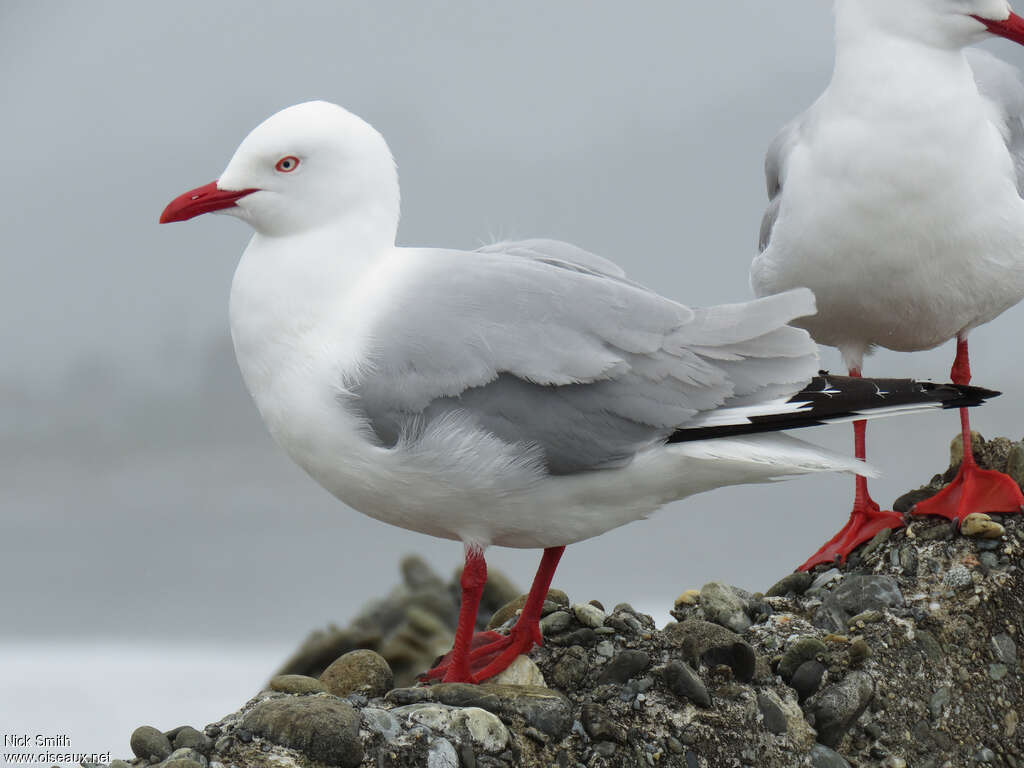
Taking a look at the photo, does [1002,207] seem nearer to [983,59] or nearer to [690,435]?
[983,59]

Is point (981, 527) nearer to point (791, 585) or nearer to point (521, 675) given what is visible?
point (791, 585)

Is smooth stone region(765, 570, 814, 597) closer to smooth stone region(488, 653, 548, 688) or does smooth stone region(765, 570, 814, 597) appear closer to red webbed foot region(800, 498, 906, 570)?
red webbed foot region(800, 498, 906, 570)

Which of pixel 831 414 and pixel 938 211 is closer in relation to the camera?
pixel 831 414

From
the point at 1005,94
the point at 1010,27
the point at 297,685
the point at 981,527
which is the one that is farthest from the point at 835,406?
the point at 1005,94

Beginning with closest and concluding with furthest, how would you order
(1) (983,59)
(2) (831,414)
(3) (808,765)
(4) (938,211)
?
(2) (831,414) → (3) (808,765) → (4) (938,211) → (1) (983,59)

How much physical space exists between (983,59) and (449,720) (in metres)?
3.94

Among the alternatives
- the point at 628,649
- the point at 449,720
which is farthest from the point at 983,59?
the point at 449,720

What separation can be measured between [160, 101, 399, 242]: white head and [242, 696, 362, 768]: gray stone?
1489 mm

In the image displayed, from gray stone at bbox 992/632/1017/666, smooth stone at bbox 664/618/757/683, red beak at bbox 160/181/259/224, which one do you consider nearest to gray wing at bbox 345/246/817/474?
red beak at bbox 160/181/259/224

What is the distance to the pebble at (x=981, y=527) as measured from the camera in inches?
226

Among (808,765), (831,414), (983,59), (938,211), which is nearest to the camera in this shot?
(831,414)

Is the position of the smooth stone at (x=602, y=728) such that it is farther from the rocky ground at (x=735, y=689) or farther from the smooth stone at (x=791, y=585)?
the smooth stone at (x=791, y=585)

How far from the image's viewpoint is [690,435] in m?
4.19

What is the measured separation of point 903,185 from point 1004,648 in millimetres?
1895
